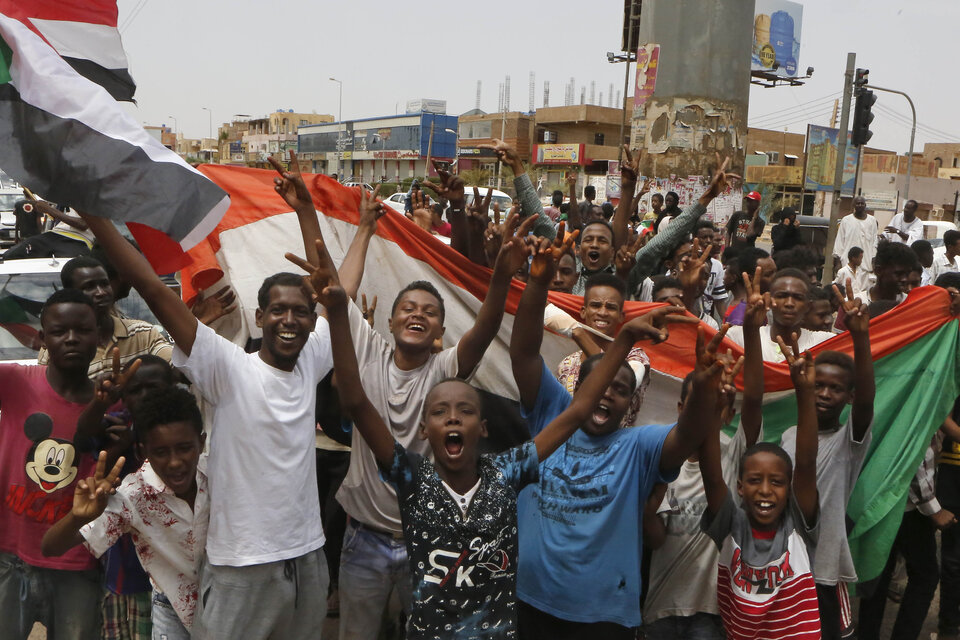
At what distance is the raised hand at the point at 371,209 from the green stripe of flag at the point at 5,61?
1.45 meters

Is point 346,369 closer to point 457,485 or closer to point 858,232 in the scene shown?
point 457,485

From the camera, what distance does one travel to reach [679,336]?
4.23 metres

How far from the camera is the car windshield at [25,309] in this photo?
16.9ft

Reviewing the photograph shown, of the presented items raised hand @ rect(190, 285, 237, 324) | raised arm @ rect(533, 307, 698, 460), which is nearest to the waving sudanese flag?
raised hand @ rect(190, 285, 237, 324)

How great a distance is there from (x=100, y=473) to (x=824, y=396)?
2664 mm

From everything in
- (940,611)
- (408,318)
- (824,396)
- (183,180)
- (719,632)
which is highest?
(183,180)

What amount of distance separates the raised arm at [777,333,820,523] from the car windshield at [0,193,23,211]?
1902 cm

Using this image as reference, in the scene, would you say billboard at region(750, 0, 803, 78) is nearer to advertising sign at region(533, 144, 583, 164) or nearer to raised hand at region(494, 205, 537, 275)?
advertising sign at region(533, 144, 583, 164)

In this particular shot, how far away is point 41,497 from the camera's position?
3.08 meters

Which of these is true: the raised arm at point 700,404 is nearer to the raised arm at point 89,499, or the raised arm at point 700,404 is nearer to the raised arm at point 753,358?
the raised arm at point 753,358

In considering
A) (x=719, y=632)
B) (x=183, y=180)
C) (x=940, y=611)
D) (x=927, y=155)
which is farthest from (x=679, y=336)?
(x=927, y=155)

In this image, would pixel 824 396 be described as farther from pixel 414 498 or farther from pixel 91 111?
pixel 91 111

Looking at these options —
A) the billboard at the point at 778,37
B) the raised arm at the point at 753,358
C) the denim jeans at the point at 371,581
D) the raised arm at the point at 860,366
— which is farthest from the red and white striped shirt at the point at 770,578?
the billboard at the point at 778,37

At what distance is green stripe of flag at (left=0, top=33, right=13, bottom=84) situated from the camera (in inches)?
116
